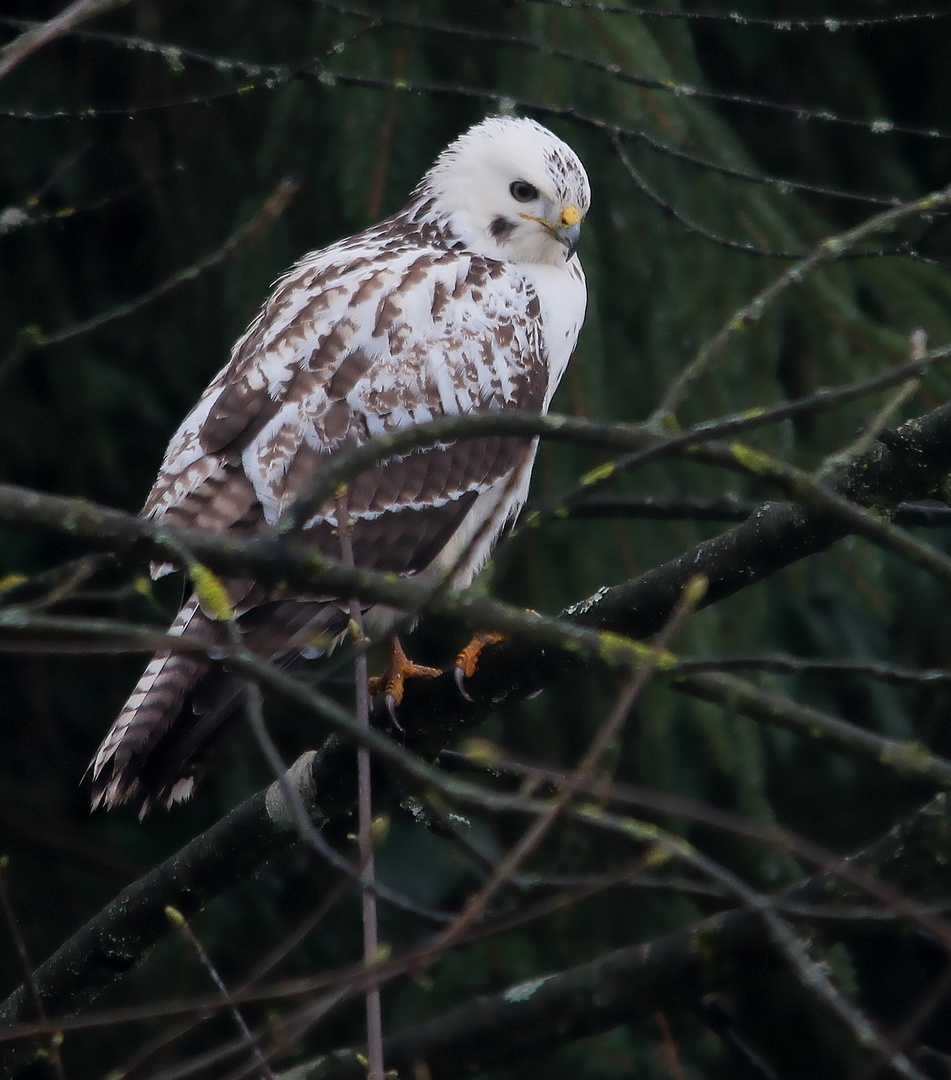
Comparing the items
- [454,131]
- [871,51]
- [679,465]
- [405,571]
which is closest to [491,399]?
[405,571]

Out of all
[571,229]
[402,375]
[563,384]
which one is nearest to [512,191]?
[571,229]

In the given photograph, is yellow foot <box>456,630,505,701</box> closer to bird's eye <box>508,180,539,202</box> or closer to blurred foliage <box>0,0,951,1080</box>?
blurred foliage <box>0,0,951,1080</box>

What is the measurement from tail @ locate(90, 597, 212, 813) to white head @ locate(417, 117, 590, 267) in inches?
61.2

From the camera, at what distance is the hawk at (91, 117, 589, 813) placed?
11.2 ft

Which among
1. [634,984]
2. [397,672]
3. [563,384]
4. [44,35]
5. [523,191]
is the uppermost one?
[523,191]

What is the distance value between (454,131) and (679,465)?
1.25 meters

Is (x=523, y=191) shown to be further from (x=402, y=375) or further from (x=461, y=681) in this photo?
(x=461, y=681)

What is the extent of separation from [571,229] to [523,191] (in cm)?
23

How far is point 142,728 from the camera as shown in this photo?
2.94 meters

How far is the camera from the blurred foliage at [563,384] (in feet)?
13.7

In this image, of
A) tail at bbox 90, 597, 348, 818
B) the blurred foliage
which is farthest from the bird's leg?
the blurred foliage

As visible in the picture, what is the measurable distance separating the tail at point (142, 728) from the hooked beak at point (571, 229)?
1519 millimetres

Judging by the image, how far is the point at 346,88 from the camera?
167 inches

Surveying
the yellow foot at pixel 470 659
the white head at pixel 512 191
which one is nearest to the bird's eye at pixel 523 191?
the white head at pixel 512 191
